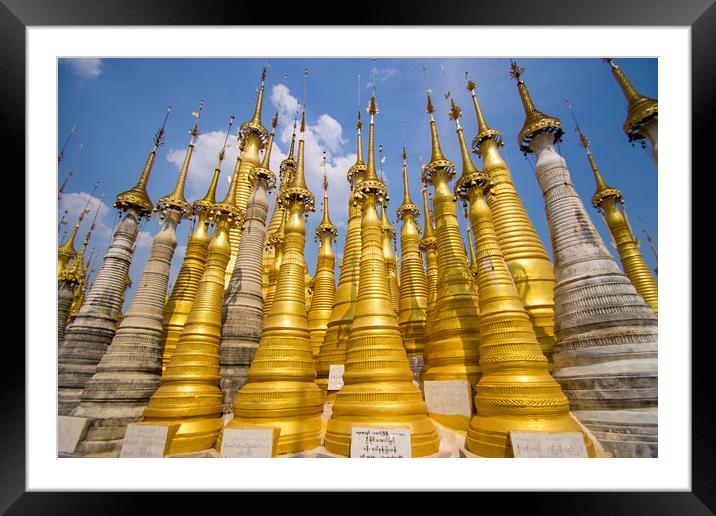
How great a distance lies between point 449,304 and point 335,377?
4453mm

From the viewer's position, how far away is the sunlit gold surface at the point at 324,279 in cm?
1542

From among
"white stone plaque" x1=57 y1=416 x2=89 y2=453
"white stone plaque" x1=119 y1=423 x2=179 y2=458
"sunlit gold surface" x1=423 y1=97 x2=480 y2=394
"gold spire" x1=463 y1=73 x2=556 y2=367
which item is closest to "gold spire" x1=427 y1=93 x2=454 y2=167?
"sunlit gold surface" x1=423 y1=97 x2=480 y2=394

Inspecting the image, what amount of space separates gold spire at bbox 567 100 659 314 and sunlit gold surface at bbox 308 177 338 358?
11668mm

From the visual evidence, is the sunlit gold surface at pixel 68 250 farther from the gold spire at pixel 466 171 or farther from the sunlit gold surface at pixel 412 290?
the gold spire at pixel 466 171

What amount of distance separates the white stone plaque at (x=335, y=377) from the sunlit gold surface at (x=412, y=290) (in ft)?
10.6

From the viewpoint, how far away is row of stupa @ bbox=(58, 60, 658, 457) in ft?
23.6

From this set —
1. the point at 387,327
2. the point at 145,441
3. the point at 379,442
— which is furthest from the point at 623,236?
the point at 145,441

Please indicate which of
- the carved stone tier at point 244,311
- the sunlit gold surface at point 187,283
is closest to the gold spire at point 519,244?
the carved stone tier at point 244,311

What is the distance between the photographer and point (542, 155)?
38.6ft
